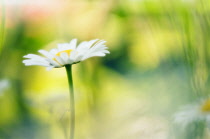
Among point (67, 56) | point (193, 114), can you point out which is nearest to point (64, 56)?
point (67, 56)

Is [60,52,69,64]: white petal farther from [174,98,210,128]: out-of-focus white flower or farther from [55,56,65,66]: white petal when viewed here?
[174,98,210,128]: out-of-focus white flower

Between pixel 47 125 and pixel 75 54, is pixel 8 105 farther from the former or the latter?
pixel 75 54

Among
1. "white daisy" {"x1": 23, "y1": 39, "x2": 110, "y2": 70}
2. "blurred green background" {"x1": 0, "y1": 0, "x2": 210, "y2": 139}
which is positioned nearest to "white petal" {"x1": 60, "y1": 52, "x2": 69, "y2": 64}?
"white daisy" {"x1": 23, "y1": 39, "x2": 110, "y2": 70}

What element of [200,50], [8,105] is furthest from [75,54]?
[8,105]

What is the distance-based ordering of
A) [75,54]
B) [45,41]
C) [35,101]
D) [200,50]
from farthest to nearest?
[45,41] → [35,101] → [200,50] → [75,54]

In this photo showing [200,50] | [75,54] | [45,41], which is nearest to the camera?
[75,54]

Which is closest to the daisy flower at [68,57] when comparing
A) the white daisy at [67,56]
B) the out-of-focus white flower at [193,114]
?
the white daisy at [67,56]

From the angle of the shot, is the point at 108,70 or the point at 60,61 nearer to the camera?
the point at 60,61

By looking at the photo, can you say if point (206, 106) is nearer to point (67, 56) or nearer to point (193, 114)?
point (193, 114)
